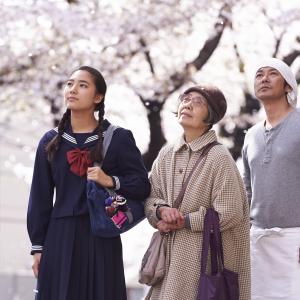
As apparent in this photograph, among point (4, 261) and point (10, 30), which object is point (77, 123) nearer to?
point (10, 30)

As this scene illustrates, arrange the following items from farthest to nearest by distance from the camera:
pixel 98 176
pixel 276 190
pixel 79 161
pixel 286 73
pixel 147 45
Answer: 1. pixel 147 45
2. pixel 286 73
3. pixel 276 190
4. pixel 79 161
5. pixel 98 176

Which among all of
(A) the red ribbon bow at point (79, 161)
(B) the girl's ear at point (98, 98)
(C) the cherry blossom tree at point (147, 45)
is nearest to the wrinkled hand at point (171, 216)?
(A) the red ribbon bow at point (79, 161)

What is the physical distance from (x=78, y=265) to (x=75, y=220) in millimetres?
231

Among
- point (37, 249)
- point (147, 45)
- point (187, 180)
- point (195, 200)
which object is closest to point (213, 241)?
point (195, 200)

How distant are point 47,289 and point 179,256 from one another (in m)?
0.70

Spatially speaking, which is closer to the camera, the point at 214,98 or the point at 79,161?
the point at 79,161

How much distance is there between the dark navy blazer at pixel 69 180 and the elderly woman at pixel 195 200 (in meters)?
0.16

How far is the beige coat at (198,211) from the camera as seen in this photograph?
4117 mm

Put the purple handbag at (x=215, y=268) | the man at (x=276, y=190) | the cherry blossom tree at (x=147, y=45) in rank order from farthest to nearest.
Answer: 1. the cherry blossom tree at (x=147, y=45)
2. the man at (x=276, y=190)
3. the purple handbag at (x=215, y=268)

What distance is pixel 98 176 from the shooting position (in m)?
4.09

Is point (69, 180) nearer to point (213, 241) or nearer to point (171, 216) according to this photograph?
point (171, 216)

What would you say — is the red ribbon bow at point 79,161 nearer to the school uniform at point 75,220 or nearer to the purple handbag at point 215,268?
the school uniform at point 75,220

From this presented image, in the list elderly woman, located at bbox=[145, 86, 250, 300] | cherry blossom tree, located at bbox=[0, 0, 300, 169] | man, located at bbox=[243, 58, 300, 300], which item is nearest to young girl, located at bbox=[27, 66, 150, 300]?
elderly woman, located at bbox=[145, 86, 250, 300]

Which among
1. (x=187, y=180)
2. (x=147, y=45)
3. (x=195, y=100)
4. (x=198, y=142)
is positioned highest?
(x=147, y=45)
